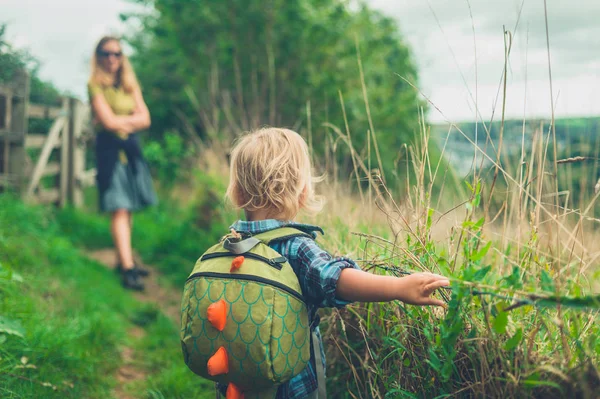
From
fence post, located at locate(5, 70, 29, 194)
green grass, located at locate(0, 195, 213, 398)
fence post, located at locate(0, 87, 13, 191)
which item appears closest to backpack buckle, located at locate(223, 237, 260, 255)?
green grass, located at locate(0, 195, 213, 398)

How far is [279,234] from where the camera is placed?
1.87 meters

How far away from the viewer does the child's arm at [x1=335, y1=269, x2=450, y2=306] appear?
154 centimetres

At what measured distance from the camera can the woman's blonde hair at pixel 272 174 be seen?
1.93 meters

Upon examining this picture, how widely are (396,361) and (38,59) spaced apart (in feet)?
16.2

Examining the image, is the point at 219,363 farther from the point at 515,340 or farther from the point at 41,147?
the point at 41,147

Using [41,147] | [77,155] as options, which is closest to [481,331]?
[41,147]

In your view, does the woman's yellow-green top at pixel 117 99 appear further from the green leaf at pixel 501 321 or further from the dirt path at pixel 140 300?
the green leaf at pixel 501 321

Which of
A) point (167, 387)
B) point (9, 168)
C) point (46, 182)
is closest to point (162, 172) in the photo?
point (46, 182)

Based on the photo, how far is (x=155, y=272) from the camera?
531cm

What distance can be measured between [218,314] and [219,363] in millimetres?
161

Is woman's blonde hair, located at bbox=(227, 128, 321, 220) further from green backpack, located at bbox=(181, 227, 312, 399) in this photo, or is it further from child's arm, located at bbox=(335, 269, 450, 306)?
child's arm, located at bbox=(335, 269, 450, 306)

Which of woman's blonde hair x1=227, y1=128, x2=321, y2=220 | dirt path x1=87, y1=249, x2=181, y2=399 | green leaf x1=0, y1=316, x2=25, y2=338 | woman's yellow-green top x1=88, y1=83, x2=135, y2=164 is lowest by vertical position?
dirt path x1=87, y1=249, x2=181, y2=399

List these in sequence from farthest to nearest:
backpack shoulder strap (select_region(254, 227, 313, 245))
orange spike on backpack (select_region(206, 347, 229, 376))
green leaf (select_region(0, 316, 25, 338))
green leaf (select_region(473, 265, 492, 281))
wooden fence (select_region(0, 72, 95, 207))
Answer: wooden fence (select_region(0, 72, 95, 207)) → green leaf (select_region(0, 316, 25, 338)) → backpack shoulder strap (select_region(254, 227, 313, 245)) → orange spike on backpack (select_region(206, 347, 229, 376)) → green leaf (select_region(473, 265, 492, 281))

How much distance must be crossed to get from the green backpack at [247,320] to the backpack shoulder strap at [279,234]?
0.04 metres
